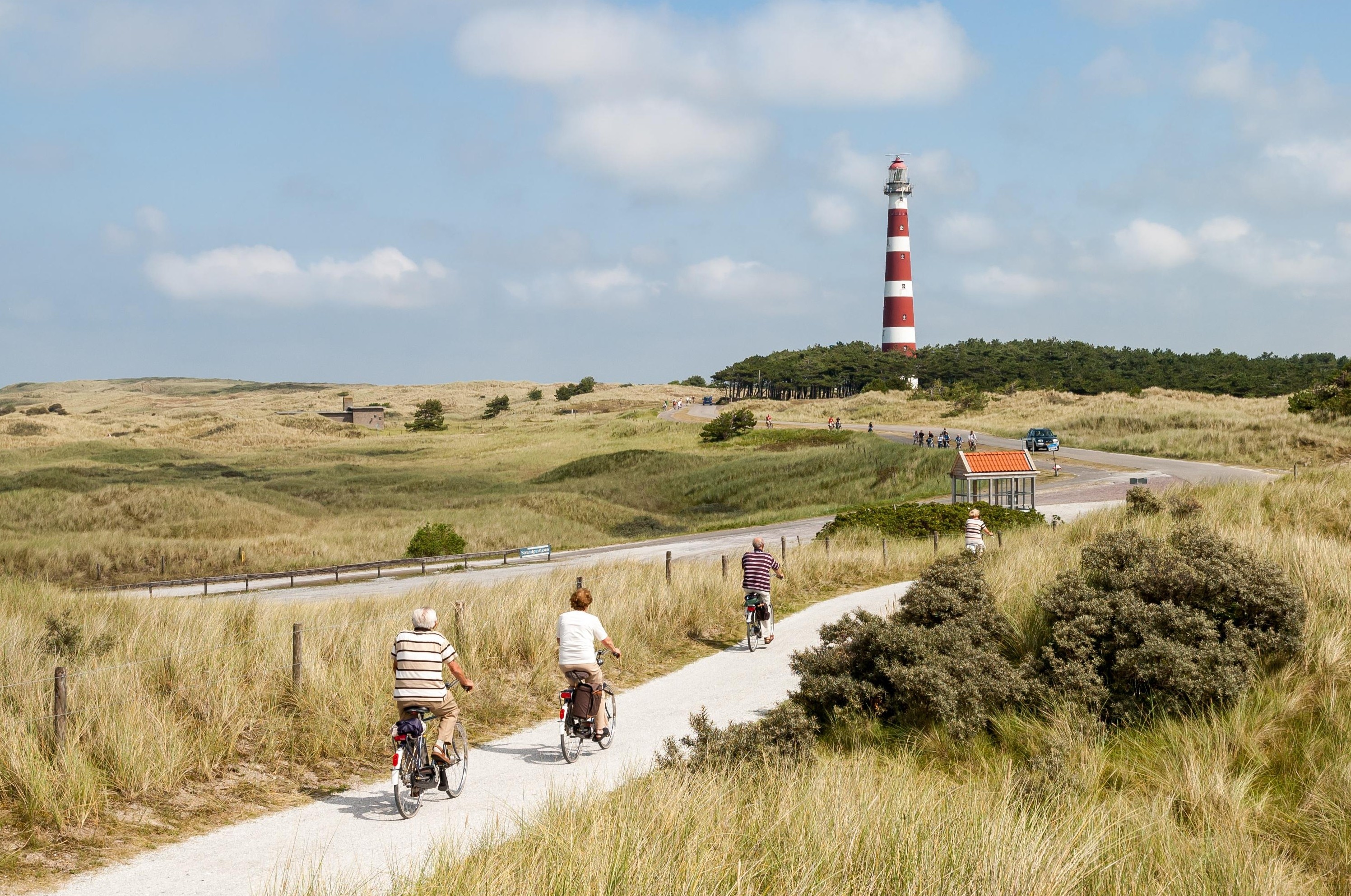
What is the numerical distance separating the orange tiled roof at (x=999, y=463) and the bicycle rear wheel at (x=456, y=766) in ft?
104

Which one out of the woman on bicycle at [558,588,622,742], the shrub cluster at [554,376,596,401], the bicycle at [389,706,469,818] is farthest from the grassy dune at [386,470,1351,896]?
the shrub cluster at [554,376,596,401]

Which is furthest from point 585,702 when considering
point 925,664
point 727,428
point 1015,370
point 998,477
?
point 1015,370

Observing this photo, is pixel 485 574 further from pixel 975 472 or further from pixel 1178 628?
pixel 1178 628

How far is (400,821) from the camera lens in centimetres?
819

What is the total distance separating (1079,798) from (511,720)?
7.25 metres

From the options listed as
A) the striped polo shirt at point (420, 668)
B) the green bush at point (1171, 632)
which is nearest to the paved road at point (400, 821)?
the striped polo shirt at point (420, 668)

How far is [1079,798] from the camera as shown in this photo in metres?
6.91

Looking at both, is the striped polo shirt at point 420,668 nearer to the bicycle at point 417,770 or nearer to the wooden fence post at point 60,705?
the bicycle at point 417,770

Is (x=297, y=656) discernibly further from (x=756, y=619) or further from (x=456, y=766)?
(x=756, y=619)

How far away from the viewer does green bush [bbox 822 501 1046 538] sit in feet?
106

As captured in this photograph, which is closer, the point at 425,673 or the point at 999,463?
the point at 425,673

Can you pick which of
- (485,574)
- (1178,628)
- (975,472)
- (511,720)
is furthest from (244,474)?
(1178,628)

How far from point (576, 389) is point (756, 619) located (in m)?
168

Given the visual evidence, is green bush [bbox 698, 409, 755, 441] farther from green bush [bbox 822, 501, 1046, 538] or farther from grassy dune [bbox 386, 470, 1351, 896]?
grassy dune [bbox 386, 470, 1351, 896]
